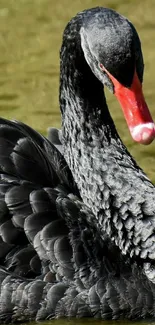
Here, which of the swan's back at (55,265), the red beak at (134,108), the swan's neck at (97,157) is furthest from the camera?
the swan's neck at (97,157)

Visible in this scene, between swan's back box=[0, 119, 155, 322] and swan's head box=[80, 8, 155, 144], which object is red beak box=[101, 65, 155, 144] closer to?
swan's head box=[80, 8, 155, 144]

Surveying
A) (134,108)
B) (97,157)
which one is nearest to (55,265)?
(97,157)

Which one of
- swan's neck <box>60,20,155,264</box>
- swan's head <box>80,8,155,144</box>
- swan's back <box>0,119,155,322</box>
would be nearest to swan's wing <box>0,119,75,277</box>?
swan's back <box>0,119,155,322</box>

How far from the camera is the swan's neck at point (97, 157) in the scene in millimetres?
5504

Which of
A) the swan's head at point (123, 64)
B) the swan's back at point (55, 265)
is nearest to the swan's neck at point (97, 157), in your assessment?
the swan's back at point (55, 265)

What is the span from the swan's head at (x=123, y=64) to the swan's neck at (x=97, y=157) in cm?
30

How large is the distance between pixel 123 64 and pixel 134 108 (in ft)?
0.72

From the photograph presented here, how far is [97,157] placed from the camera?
570 centimetres

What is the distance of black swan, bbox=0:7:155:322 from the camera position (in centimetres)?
511

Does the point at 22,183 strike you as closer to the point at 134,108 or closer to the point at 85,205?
the point at 85,205

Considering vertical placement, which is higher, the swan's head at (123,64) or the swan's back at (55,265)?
the swan's head at (123,64)

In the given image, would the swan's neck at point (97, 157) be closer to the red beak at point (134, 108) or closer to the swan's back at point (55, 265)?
the swan's back at point (55, 265)

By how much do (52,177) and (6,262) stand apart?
1.87 feet

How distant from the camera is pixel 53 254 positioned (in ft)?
17.4
